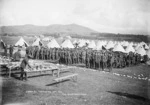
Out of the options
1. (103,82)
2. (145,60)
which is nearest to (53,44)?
(145,60)

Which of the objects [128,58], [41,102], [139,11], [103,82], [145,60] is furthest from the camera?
[145,60]

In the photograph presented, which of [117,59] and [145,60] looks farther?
[145,60]

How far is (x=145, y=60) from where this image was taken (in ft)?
63.0

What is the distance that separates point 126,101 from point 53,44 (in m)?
13.9

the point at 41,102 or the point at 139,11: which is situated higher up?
the point at 139,11

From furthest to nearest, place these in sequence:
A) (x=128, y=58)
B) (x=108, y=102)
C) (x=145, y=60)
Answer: (x=145, y=60) → (x=128, y=58) → (x=108, y=102)

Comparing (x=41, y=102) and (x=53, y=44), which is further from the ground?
(x=53, y=44)

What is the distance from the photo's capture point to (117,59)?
16234mm

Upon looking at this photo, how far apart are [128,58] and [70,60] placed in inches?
209

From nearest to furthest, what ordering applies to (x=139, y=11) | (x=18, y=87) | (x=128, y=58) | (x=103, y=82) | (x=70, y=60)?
1. (x=18, y=87)
2. (x=139, y=11)
3. (x=103, y=82)
4. (x=70, y=60)
5. (x=128, y=58)

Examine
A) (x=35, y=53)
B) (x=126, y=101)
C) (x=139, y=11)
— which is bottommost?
(x=126, y=101)

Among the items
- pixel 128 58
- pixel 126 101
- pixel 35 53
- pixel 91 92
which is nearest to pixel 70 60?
pixel 35 53

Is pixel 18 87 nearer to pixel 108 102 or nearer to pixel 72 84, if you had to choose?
pixel 72 84

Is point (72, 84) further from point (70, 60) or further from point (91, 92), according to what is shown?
point (70, 60)
